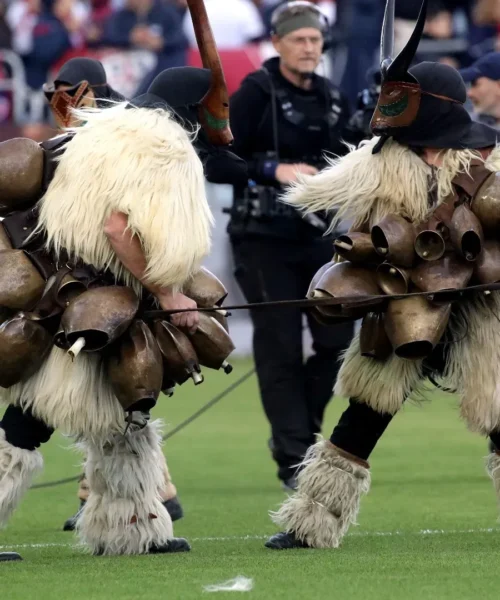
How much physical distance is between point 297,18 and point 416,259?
124 inches

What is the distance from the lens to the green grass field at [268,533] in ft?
15.8

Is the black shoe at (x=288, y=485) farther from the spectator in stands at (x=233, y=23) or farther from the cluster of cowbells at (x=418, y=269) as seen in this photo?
the spectator in stands at (x=233, y=23)

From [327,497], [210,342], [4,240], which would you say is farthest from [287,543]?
[4,240]

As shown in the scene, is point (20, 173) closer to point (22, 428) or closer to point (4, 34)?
point (22, 428)

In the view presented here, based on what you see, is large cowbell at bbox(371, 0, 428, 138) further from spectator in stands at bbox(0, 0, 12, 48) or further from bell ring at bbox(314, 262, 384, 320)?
spectator in stands at bbox(0, 0, 12, 48)

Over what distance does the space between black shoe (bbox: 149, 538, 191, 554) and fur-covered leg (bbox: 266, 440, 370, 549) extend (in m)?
0.37

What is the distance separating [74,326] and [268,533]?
1.72 metres

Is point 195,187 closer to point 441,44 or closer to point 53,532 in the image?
point 53,532

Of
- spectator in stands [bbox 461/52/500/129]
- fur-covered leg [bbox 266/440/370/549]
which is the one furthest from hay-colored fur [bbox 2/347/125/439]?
spectator in stands [bbox 461/52/500/129]

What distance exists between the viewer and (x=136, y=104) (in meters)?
5.50

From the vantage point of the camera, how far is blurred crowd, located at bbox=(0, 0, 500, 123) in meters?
15.1

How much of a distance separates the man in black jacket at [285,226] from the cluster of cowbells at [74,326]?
2492mm

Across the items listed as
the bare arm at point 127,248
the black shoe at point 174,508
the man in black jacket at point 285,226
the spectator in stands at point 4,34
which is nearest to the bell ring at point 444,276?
the bare arm at point 127,248

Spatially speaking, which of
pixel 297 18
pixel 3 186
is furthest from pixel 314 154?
pixel 3 186
